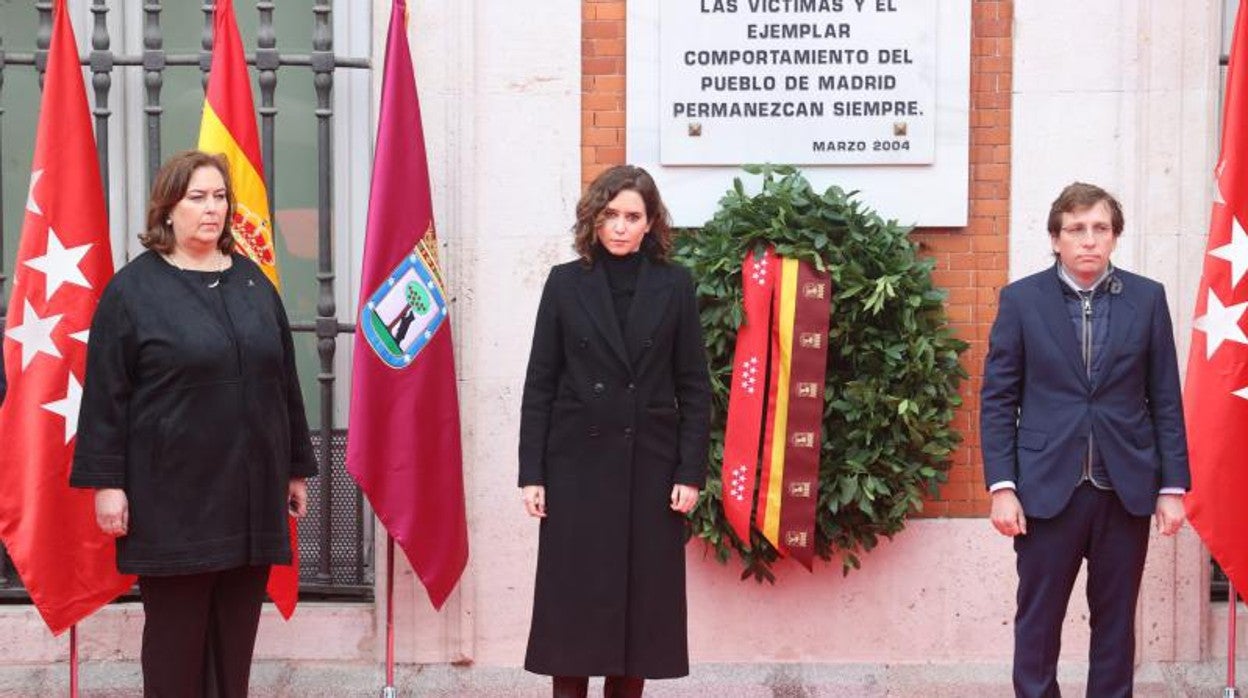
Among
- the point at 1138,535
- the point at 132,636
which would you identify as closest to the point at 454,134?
the point at 132,636

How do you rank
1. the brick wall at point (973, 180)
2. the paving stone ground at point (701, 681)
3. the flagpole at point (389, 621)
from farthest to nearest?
the brick wall at point (973, 180), the paving stone ground at point (701, 681), the flagpole at point (389, 621)

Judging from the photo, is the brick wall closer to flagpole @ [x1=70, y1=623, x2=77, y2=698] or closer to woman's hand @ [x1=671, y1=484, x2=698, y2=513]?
woman's hand @ [x1=671, y1=484, x2=698, y2=513]

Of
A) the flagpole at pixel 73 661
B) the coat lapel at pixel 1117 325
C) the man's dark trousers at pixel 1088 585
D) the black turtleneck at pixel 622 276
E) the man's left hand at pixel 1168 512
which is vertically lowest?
the flagpole at pixel 73 661

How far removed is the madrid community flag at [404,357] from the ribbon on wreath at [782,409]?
1091 mm

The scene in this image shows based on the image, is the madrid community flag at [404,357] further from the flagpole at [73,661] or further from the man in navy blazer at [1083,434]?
the man in navy blazer at [1083,434]

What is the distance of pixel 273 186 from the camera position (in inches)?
274

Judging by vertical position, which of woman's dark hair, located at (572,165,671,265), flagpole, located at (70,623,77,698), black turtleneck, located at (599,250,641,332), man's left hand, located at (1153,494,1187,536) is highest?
woman's dark hair, located at (572,165,671,265)

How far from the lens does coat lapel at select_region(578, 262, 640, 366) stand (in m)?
5.17

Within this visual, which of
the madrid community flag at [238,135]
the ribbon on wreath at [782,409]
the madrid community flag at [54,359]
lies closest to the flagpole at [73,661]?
the madrid community flag at [54,359]

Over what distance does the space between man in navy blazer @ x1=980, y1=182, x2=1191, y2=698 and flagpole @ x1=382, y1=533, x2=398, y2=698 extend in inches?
90.9

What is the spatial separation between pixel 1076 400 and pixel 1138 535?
1.56 ft

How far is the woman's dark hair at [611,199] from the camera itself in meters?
5.17

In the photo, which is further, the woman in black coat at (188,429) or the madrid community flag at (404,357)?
the madrid community flag at (404,357)

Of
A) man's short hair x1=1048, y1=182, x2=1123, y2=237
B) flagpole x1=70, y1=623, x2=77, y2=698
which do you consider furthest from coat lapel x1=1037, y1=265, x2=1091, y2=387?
flagpole x1=70, y1=623, x2=77, y2=698
